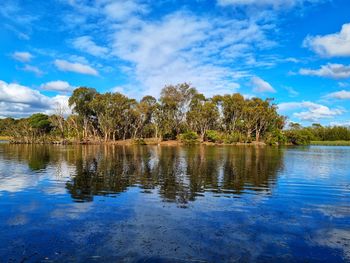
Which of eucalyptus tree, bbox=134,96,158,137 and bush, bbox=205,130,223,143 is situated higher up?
eucalyptus tree, bbox=134,96,158,137

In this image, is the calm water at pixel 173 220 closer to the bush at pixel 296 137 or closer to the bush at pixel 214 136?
the bush at pixel 214 136

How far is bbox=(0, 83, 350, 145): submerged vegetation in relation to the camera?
107875 mm

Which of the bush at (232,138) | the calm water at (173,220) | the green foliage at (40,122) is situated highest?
the green foliage at (40,122)

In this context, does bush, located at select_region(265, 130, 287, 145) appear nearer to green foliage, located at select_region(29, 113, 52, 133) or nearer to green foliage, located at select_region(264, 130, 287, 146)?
green foliage, located at select_region(264, 130, 287, 146)

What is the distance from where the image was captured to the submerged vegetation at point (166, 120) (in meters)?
108

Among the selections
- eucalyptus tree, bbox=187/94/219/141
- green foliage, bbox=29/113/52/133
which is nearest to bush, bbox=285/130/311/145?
eucalyptus tree, bbox=187/94/219/141

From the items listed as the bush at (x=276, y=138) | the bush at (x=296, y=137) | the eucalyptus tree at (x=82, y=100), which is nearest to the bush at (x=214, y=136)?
the bush at (x=276, y=138)

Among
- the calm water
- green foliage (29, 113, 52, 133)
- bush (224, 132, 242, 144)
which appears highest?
green foliage (29, 113, 52, 133)

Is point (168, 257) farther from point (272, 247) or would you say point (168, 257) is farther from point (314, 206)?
point (314, 206)

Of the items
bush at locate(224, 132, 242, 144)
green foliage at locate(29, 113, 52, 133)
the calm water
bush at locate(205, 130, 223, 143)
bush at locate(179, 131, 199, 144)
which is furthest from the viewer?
green foliage at locate(29, 113, 52, 133)

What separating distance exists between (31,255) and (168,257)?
4.45 meters

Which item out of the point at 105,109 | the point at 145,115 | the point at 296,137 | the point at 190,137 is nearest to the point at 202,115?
the point at 190,137

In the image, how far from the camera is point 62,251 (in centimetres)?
1007

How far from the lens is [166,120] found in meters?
112
